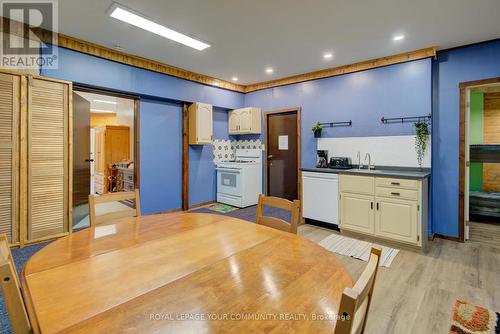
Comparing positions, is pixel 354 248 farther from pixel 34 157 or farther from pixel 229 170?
pixel 34 157

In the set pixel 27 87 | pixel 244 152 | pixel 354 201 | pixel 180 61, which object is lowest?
pixel 354 201

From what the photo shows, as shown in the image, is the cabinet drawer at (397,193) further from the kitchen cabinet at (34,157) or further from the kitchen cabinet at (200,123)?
the kitchen cabinet at (34,157)

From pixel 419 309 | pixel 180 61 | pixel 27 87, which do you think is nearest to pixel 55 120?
pixel 27 87

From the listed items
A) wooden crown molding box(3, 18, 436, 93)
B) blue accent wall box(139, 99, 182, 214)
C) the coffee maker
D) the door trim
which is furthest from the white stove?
the door trim

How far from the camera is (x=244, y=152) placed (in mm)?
5812

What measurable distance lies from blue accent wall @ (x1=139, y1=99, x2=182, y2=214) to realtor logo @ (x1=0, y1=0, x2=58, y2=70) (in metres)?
1.41

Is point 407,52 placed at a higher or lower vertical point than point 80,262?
higher

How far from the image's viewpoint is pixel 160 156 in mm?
4516

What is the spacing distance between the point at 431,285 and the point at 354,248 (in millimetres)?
914

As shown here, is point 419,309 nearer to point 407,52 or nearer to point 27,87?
point 407,52

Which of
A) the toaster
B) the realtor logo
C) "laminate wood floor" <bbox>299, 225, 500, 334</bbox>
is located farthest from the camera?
the toaster

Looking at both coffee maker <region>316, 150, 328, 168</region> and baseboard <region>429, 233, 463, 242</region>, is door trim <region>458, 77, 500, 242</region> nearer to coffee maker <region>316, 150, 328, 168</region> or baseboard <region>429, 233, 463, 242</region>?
baseboard <region>429, 233, 463, 242</region>

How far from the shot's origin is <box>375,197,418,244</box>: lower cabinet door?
9.77ft

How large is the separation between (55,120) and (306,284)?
360cm
